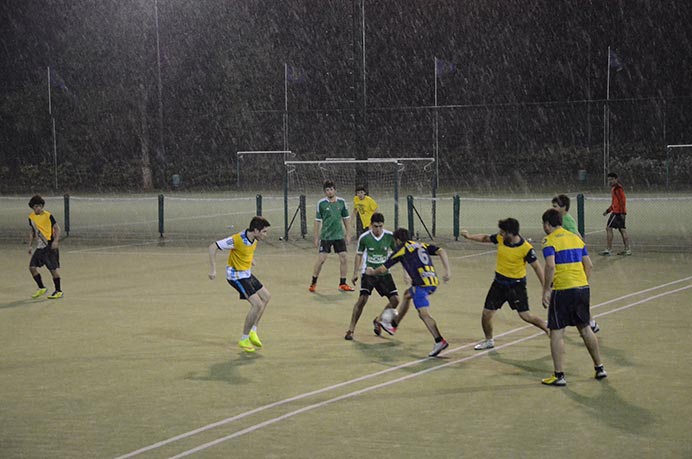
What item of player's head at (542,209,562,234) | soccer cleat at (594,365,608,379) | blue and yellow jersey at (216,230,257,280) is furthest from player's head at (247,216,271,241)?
soccer cleat at (594,365,608,379)

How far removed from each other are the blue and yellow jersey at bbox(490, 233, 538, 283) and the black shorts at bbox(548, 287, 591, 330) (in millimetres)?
1417

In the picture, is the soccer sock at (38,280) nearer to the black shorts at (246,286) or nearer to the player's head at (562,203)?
the black shorts at (246,286)

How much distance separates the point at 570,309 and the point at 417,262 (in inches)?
86.3

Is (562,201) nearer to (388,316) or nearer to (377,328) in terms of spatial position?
(388,316)

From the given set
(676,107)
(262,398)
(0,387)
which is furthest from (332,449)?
(676,107)

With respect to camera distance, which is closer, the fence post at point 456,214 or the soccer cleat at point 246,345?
the soccer cleat at point 246,345

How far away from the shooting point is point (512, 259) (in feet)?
38.3

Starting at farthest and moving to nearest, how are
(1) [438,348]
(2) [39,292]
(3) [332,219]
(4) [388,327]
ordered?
(3) [332,219], (2) [39,292], (4) [388,327], (1) [438,348]

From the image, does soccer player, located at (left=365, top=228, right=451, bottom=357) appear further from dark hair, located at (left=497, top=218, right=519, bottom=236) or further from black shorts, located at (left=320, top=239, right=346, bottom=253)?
black shorts, located at (left=320, top=239, right=346, bottom=253)

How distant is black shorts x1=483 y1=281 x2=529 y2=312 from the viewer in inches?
463

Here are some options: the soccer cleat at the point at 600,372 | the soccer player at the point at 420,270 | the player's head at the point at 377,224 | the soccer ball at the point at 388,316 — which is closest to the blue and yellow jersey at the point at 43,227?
the player's head at the point at 377,224

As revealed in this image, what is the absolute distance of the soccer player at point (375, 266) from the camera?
1286cm

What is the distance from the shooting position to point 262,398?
384 inches

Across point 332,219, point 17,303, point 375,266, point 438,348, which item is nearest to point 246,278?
point 375,266
